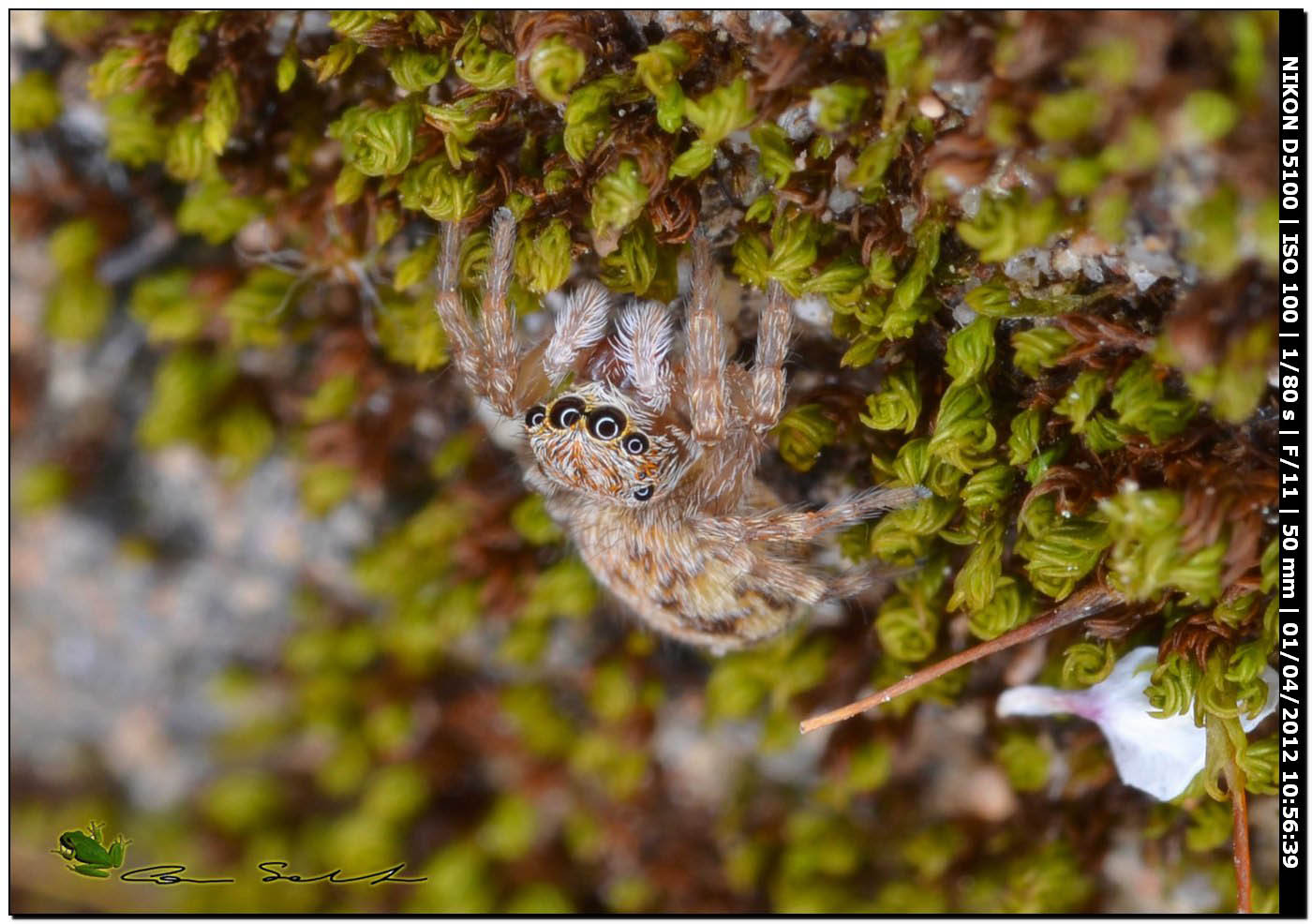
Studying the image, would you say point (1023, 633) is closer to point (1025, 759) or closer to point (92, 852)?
point (1025, 759)

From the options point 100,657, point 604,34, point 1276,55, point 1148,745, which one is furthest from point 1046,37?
point 100,657

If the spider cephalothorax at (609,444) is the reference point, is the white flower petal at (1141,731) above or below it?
below

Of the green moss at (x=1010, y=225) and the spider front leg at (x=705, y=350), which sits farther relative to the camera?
the spider front leg at (x=705, y=350)

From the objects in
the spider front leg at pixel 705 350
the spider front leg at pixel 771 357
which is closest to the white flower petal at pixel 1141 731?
the spider front leg at pixel 771 357

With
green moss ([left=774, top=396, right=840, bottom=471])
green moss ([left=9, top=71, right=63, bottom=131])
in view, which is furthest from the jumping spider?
green moss ([left=9, top=71, right=63, bottom=131])
